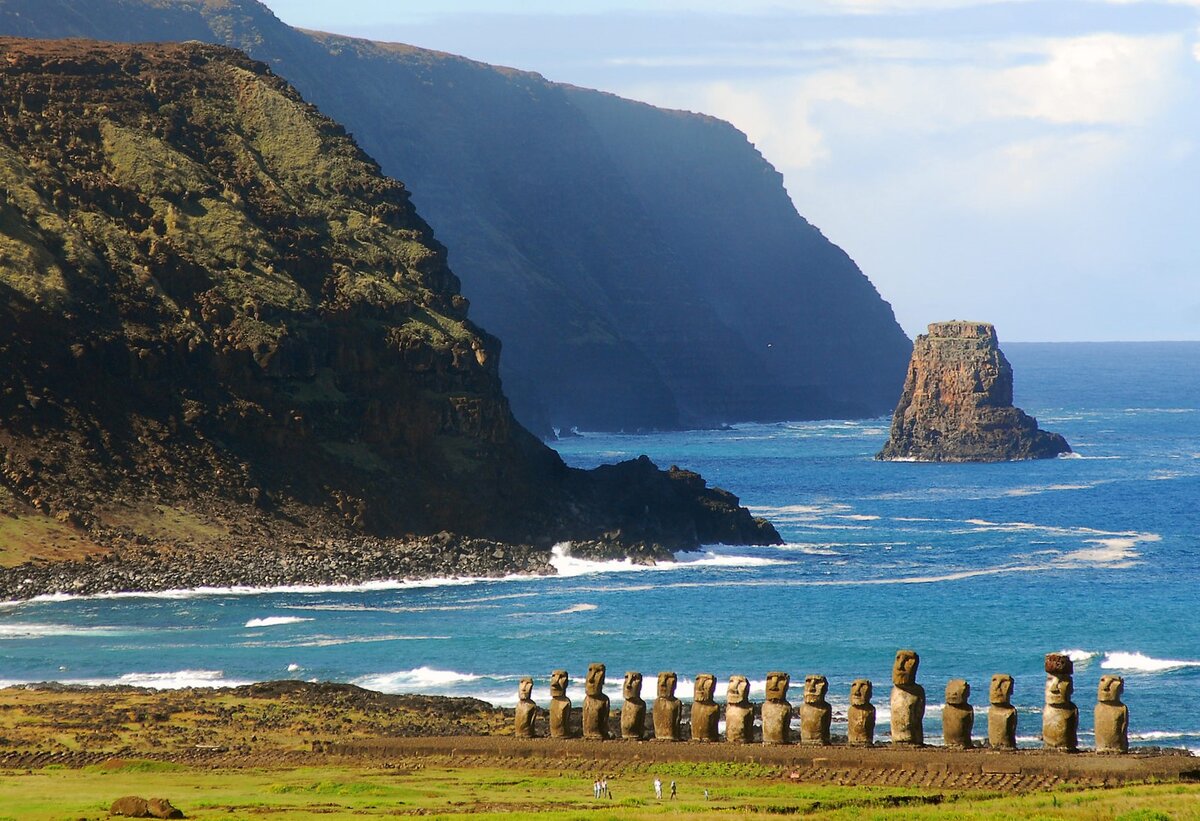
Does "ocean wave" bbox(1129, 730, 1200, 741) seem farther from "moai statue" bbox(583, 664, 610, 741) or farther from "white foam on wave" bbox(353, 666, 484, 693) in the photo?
"white foam on wave" bbox(353, 666, 484, 693)

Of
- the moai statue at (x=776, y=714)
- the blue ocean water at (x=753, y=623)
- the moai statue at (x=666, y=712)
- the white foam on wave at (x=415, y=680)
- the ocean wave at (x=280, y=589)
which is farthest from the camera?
the ocean wave at (x=280, y=589)

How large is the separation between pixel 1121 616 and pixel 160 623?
44.6 metres

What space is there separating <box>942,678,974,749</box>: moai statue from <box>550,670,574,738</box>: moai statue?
381 inches

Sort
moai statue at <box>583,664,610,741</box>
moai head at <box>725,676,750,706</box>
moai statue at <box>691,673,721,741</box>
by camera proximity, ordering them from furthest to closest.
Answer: moai statue at <box>583,664,610,741</box> → moai statue at <box>691,673,721,741</box> → moai head at <box>725,676,750,706</box>

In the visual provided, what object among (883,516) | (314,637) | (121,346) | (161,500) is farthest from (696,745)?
(883,516)

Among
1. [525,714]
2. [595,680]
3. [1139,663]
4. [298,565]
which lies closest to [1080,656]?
[1139,663]

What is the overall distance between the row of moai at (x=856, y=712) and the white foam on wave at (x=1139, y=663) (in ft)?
97.9

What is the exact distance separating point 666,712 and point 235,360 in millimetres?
70372

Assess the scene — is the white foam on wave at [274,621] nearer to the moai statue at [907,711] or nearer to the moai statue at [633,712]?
the moai statue at [633,712]

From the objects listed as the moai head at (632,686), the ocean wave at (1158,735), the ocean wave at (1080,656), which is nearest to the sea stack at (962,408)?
the ocean wave at (1080,656)

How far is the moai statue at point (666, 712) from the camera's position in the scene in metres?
49.7

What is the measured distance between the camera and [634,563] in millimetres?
113312

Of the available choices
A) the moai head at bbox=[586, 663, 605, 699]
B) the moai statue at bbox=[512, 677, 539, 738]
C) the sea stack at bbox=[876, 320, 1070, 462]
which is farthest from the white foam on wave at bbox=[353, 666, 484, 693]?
the sea stack at bbox=[876, 320, 1070, 462]

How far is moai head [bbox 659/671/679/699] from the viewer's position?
4991cm
